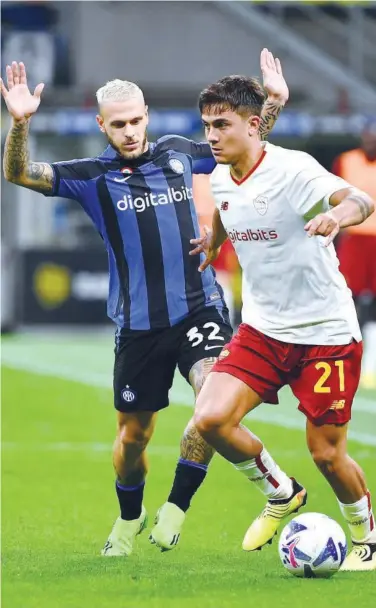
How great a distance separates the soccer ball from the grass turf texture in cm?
6

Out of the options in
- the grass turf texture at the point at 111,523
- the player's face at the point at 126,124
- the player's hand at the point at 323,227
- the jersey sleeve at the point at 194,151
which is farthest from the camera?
the jersey sleeve at the point at 194,151

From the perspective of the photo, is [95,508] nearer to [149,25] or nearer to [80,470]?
[80,470]

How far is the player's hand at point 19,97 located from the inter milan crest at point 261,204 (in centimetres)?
107

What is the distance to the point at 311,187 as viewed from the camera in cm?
621

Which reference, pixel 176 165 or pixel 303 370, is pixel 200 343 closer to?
pixel 303 370

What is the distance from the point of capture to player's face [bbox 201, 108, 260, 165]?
641 cm

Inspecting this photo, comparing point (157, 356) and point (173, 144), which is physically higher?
point (173, 144)

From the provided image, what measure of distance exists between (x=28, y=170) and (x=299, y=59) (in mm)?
19231

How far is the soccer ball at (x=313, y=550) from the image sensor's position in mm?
6156

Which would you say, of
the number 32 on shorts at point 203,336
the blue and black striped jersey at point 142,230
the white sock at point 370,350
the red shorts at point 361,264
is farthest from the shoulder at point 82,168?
the red shorts at point 361,264

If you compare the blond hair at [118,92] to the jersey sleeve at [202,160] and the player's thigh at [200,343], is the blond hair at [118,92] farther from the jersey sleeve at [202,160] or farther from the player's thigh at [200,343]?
the player's thigh at [200,343]

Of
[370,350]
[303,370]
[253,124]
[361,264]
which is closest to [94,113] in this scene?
[361,264]

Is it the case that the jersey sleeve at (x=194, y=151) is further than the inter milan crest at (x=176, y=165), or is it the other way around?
the jersey sleeve at (x=194, y=151)

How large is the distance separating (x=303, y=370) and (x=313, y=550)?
29.5 inches
